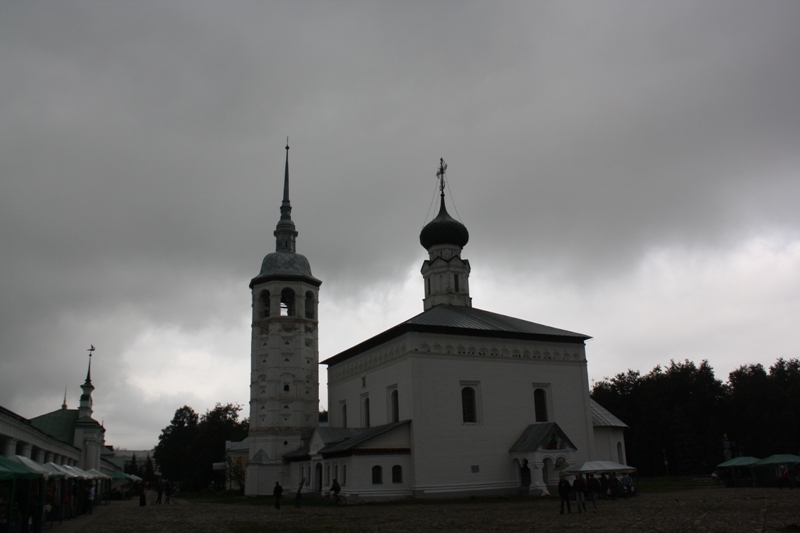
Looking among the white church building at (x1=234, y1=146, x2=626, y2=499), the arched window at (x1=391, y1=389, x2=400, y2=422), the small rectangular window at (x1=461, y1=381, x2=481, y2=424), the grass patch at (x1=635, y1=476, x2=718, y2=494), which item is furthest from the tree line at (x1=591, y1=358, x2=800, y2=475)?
the arched window at (x1=391, y1=389, x2=400, y2=422)

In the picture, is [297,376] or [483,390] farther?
[297,376]

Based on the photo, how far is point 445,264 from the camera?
134 feet

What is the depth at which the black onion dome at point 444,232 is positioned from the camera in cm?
4147

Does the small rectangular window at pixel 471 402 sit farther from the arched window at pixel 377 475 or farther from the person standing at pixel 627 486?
the person standing at pixel 627 486

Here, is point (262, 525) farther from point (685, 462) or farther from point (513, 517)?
point (685, 462)

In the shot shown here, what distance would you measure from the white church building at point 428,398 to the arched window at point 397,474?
46 mm

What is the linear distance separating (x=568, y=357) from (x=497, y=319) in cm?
439

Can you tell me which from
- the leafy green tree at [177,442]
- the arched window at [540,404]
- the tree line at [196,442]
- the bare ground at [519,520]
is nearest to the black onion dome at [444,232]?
the arched window at [540,404]

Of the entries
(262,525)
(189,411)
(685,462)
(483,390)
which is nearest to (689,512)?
(262,525)

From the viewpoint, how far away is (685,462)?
58.0 metres

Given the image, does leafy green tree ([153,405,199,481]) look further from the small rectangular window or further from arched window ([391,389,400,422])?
the small rectangular window

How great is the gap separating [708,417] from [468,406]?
3665cm

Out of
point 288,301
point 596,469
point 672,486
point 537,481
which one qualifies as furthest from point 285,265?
point 672,486

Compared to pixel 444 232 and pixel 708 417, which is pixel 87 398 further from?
pixel 708 417
